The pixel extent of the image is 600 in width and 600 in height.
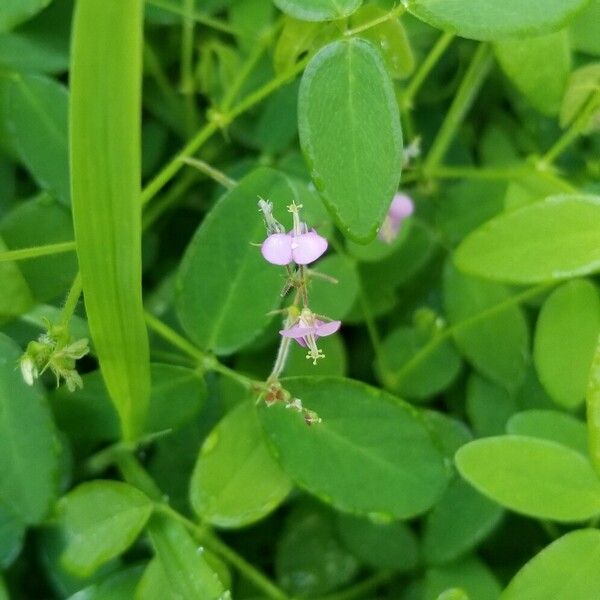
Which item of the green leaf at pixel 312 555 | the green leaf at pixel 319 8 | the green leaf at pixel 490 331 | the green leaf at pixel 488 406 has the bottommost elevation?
the green leaf at pixel 312 555

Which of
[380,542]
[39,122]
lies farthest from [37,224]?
[380,542]

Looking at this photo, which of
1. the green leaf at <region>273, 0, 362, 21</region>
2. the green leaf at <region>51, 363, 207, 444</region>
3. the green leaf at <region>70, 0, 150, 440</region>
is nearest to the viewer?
the green leaf at <region>70, 0, 150, 440</region>

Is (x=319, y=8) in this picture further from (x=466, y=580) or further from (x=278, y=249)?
(x=466, y=580)

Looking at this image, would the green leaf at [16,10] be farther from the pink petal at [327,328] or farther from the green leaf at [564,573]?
the green leaf at [564,573]

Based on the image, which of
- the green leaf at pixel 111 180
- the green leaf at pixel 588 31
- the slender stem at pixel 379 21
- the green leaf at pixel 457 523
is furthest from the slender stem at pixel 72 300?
the green leaf at pixel 588 31

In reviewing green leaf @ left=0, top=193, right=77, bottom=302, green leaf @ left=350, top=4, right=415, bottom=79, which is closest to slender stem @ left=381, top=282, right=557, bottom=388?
green leaf @ left=350, top=4, right=415, bottom=79

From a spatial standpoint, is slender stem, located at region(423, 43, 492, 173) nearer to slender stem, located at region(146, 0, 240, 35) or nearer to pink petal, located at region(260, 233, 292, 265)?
slender stem, located at region(146, 0, 240, 35)
